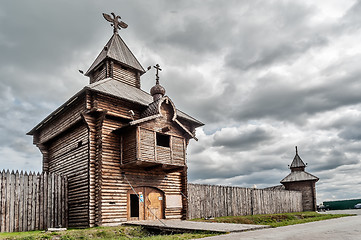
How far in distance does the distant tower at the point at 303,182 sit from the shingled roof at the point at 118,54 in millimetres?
24294

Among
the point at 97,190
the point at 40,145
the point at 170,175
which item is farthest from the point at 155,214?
the point at 40,145

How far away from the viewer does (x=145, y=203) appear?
1945 centimetres

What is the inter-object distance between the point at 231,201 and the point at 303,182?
16.1 m

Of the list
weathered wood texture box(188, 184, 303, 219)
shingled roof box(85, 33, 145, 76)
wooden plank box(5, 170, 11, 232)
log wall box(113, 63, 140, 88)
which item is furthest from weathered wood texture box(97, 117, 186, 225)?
shingled roof box(85, 33, 145, 76)

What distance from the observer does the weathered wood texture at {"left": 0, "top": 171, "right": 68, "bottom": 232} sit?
16281 millimetres

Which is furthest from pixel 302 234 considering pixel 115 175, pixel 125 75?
pixel 125 75

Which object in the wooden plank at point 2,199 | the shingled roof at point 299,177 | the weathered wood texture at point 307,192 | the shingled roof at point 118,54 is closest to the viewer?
the wooden plank at point 2,199

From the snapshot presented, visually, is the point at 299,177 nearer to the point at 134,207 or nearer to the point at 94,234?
the point at 134,207

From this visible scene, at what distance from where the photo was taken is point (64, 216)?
1858 cm

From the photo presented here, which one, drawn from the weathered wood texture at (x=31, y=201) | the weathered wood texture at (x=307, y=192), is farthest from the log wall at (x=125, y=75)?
the weathered wood texture at (x=307, y=192)

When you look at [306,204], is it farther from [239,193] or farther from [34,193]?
[34,193]

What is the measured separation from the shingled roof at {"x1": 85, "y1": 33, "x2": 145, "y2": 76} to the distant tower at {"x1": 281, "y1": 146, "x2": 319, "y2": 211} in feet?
79.7

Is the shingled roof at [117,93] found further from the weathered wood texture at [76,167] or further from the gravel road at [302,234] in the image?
the gravel road at [302,234]

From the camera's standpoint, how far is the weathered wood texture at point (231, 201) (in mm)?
23891
